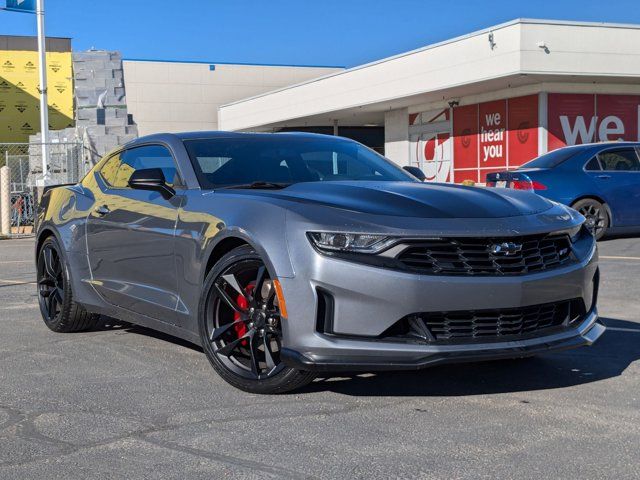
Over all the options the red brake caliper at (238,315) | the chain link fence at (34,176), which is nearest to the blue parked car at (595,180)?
the red brake caliper at (238,315)

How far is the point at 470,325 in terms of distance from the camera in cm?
417

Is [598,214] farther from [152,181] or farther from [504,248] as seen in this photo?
[504,248]

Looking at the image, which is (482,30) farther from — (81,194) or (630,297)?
(81,194)

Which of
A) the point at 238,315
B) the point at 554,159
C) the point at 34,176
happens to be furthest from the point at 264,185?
the point at 34,176

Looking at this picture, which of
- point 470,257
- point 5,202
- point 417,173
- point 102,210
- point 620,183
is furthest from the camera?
point 5,202

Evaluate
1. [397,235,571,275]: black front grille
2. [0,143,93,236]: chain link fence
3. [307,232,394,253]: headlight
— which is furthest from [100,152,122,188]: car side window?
[0,143,93,236]: chain link fence

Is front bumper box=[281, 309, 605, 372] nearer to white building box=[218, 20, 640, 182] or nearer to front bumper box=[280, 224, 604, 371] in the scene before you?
front bumper box=[280, 224, 604, 371]

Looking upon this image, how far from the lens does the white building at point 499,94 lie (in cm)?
2373

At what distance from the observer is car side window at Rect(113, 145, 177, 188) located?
18.4ft

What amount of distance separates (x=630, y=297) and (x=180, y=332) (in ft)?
14.6

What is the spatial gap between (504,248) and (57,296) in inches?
150

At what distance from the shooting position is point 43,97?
2314 cm

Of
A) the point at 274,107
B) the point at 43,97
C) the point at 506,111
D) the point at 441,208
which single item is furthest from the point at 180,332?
the point at 274,107

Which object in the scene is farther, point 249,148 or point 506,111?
point 506,111
